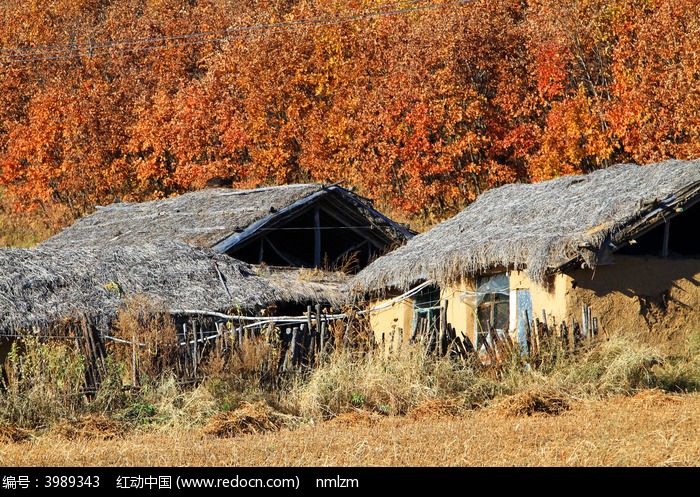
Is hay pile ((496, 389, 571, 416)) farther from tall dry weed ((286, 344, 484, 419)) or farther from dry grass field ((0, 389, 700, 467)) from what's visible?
tall dry weed ((286, 344, 484, 419))

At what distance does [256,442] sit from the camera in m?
9.46

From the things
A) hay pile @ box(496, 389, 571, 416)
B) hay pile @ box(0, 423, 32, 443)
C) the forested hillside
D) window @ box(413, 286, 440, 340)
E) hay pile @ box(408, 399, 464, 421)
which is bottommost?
hay pile @ box(0, 423, 32, 443)

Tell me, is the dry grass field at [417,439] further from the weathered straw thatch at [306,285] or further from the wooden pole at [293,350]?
the weathered straw thatch at [306,285]

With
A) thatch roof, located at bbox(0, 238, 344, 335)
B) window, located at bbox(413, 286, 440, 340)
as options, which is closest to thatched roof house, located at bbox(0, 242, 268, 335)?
thatch roof, located at bbox(0, 238, 344, 335)

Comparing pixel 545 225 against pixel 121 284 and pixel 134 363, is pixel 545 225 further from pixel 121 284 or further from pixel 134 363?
pixel 121 284

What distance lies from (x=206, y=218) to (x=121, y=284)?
188 inches

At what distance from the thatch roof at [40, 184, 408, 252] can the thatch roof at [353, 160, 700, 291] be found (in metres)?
2.45

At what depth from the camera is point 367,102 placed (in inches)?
1099

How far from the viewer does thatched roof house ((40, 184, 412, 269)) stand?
63.1 ft

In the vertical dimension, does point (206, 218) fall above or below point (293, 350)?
→ above

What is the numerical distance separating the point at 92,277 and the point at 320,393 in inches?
223

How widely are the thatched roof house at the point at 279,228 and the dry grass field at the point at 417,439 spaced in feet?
26.9

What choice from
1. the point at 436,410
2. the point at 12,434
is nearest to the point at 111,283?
the point at 12,434

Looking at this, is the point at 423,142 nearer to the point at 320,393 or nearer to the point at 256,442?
the point at 320,393
